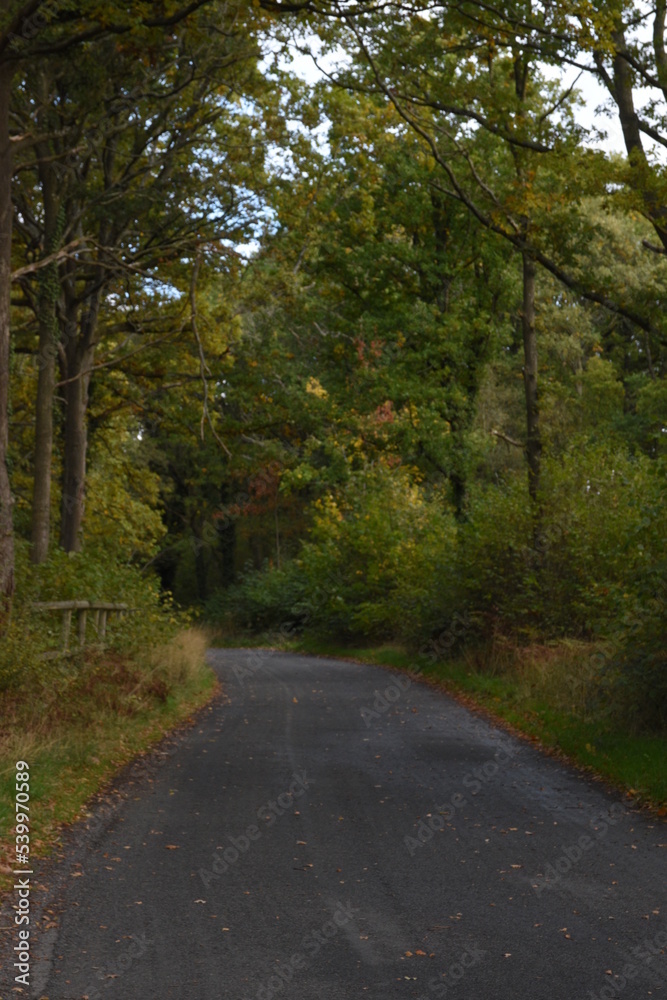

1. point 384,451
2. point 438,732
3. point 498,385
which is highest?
point 498,385

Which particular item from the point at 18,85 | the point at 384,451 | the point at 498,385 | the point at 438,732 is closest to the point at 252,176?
the point at 18,85

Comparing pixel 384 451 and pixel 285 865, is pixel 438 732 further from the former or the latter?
pixel 384 451

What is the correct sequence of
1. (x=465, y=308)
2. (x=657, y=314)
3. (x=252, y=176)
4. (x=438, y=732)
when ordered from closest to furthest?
(x=657, y=314) → (x=438, y=732) → (x=252, y=176) → (x=465, y=308)

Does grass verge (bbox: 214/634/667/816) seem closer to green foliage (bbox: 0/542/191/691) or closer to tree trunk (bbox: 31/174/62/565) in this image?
green foliage (bbox: 0/542/191/691)

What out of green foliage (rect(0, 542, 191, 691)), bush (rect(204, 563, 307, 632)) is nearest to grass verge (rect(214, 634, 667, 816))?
green foliage (rect(0, 542, 191, 691))

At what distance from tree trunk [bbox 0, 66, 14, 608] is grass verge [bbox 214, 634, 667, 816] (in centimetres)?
671

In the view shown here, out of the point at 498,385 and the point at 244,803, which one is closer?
the point at 244,803

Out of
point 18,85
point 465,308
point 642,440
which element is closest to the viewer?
point 18,85

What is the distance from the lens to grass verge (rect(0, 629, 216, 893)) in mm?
8562

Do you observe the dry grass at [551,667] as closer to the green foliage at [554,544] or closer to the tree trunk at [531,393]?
the green foliage at [554,544]

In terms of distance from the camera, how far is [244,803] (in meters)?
9.62

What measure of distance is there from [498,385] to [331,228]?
16593mm

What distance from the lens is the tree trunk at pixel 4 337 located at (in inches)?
484

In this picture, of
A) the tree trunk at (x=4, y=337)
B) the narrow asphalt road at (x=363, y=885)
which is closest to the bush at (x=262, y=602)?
the tree trunk at (x=4, y=337)
